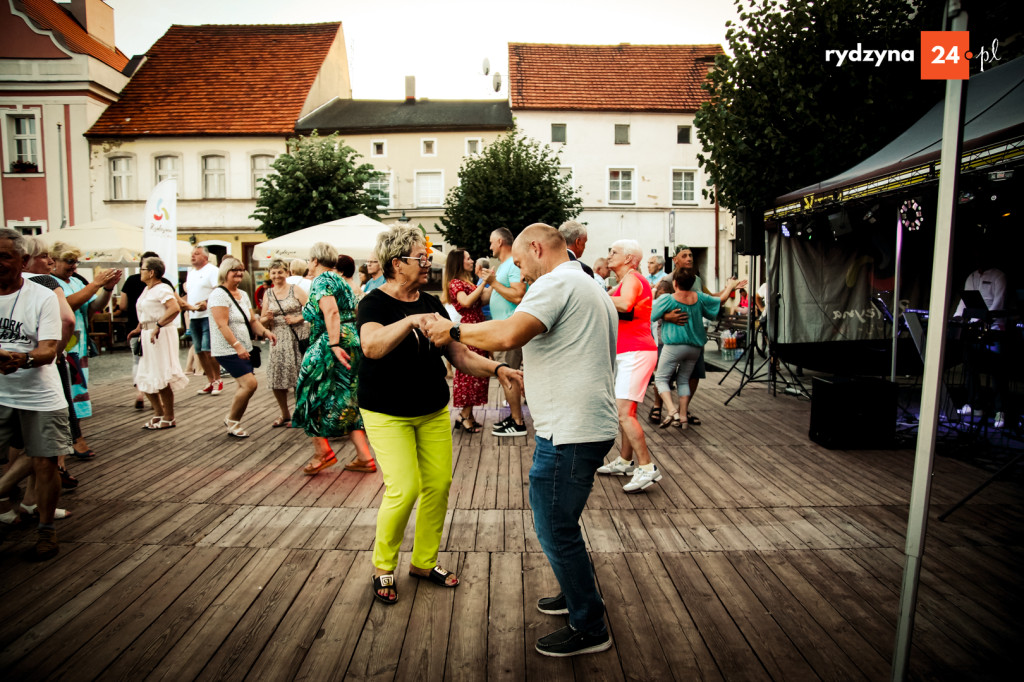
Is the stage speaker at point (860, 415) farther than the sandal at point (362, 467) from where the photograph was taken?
Yes

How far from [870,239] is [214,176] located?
2709cm

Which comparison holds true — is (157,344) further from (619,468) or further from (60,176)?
(60,176)

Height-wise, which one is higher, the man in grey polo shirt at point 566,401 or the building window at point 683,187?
the building window at point 683,187

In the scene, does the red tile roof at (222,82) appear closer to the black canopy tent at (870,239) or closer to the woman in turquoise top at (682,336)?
the black canopy tent at (870,239)

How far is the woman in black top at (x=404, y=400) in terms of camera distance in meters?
3.24

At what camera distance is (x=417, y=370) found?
331 cm

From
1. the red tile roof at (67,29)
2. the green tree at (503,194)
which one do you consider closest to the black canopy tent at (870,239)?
the green tree at (503,194)

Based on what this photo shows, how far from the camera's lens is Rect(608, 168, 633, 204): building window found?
30.8m

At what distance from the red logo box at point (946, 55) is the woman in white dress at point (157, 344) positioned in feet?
23.0

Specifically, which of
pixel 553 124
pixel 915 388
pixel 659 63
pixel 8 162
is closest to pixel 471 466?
pixel 915 388

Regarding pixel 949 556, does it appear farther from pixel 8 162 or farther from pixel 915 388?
pixel 8 162

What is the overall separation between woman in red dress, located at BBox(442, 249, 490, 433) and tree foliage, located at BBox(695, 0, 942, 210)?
588 centimetres

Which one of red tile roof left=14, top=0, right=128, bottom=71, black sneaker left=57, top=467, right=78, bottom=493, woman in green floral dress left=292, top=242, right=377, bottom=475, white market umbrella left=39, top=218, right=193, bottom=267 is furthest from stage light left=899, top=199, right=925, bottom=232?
red tile roof left=14, top=0, right=128, bottom=71

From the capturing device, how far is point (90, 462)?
19.4 feet
